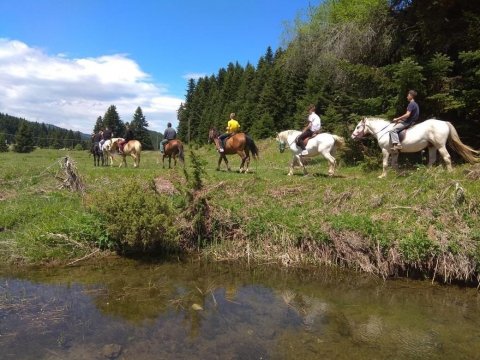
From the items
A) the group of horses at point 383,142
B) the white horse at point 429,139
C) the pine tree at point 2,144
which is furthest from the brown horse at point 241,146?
the pine tree at point 2,144

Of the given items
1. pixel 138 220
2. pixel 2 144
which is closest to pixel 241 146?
pixel 138 220

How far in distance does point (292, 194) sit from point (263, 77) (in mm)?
43361

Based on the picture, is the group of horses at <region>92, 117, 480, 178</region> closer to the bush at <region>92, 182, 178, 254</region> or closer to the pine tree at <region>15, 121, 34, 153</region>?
the bush at <region>92, 182, 178, 254</region>

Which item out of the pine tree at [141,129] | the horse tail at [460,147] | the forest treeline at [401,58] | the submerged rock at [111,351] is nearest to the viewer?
the submerged rock at [111,351]

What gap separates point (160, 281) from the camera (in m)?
8.40

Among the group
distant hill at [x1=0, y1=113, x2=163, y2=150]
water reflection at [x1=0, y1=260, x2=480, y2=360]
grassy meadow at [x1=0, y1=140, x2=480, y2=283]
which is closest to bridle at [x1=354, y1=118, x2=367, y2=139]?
grassy meadow at [x1=0, y1=140, x2=480, y2=283]

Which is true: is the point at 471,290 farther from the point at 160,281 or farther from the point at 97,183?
the point at 97,183

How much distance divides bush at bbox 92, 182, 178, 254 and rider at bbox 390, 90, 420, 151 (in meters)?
7.57

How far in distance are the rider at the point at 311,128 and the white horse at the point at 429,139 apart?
1764 mm

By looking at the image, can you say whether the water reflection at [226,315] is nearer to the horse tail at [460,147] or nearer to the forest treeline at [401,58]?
the horse tail at [460,147]

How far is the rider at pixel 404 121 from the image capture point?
41.6ft

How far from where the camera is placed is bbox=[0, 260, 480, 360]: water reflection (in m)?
5.73

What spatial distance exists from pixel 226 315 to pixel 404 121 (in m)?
9.19

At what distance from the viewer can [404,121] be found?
513 inches
